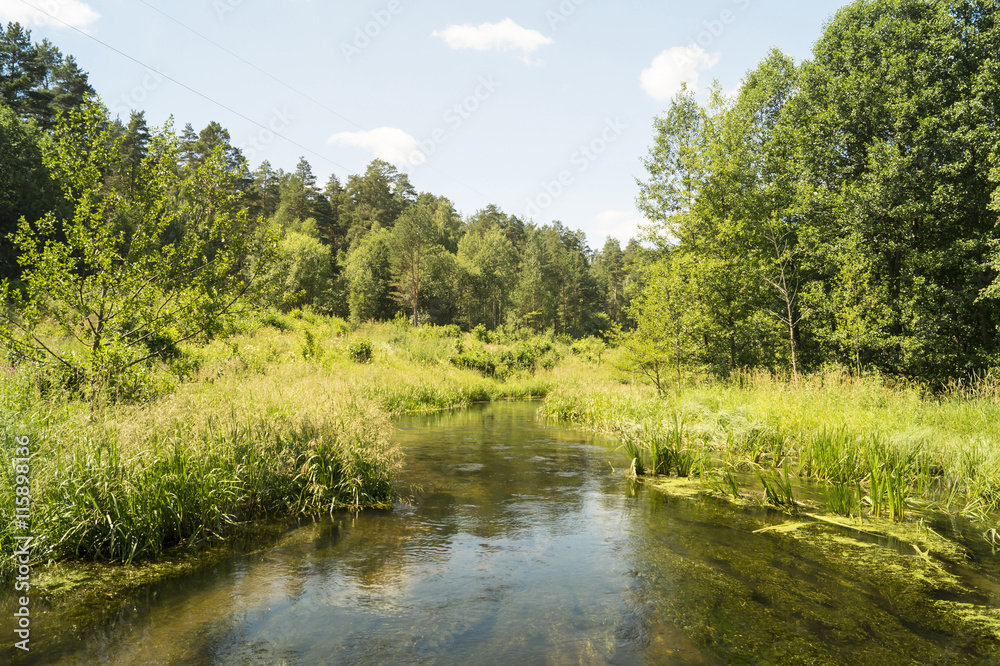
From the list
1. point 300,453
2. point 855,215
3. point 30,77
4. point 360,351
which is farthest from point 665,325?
point 30,77

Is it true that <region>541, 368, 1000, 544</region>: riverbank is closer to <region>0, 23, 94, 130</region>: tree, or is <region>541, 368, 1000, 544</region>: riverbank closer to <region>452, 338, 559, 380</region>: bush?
<region>452, 338, 559, 380</region>: bush

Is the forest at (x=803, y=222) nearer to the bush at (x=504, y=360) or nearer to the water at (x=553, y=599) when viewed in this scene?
the water at (x=553, y=599)

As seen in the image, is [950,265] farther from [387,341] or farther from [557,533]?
[387,341]

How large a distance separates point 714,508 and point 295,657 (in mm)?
6146

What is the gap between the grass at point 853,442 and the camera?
22.9ft

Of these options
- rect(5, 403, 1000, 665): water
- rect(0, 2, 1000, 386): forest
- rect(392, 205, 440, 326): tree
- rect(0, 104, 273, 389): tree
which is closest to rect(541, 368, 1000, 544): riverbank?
rect(5, 403, 1000, 665): water

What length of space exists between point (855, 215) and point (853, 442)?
13.1 meters

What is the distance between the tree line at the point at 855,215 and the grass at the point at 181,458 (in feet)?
43.1

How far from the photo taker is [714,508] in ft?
24.3

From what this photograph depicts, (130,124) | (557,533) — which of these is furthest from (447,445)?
(130,124)

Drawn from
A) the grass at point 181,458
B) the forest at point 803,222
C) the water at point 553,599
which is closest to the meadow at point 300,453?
the grass at point 181,458

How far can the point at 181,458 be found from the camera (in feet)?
18.1

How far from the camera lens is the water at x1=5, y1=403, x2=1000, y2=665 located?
3.70 metres

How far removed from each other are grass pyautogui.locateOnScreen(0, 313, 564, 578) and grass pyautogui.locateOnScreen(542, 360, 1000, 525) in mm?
5925
